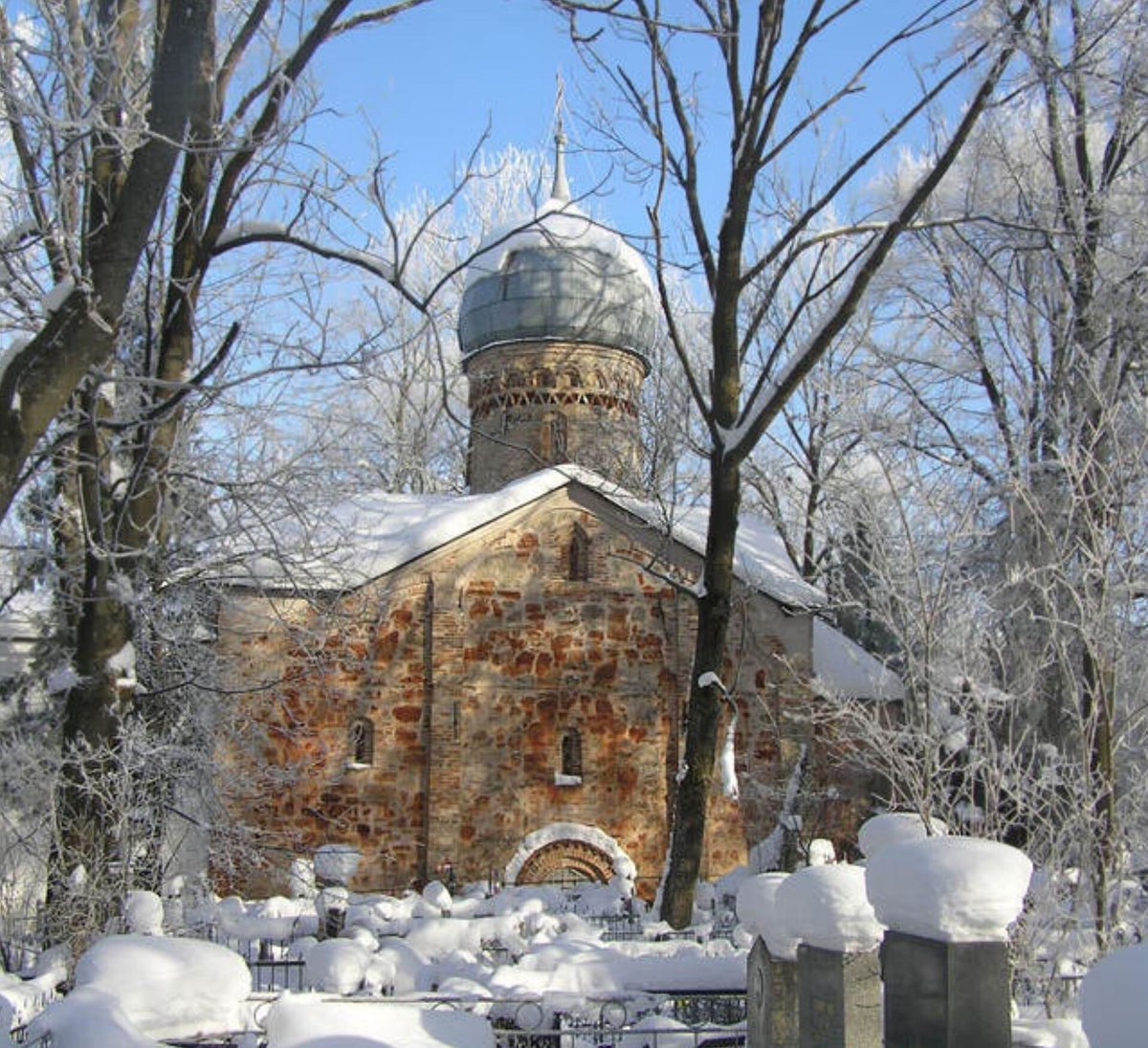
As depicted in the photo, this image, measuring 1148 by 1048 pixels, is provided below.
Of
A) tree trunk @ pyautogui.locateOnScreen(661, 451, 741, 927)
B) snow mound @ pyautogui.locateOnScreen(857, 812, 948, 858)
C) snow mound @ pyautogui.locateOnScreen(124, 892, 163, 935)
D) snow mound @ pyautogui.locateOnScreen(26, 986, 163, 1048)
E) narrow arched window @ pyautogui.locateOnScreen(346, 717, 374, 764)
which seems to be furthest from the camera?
narrow arched window @ pyautogui.locateOnScreen(346, 717, 374, 764)

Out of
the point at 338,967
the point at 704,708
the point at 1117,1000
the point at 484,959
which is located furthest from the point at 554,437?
the point at 1117,1000

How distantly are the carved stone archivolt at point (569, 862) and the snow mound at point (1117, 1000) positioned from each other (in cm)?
1240

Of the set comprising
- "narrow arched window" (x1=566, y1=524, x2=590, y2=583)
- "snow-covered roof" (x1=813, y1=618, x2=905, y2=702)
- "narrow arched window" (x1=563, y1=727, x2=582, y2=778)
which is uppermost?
"narrow arched window" (x1=566, y1=524, x2=590, y2=583)

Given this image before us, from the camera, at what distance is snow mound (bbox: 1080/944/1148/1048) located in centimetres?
321

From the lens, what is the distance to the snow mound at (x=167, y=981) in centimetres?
530

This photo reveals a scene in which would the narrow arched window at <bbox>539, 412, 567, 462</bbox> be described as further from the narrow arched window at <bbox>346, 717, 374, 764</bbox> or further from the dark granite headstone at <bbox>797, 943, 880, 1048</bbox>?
the dark granite headstone at <bbox>797, 943, 880, 1048</bbox>

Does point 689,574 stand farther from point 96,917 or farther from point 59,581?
point 96,917

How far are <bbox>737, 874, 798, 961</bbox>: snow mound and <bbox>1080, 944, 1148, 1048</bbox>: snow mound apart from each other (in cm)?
211

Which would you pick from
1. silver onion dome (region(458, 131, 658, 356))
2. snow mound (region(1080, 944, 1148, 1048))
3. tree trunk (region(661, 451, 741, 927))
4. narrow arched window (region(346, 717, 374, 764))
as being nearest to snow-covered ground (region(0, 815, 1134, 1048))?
snow mound (region(1080, 944, 1148, 1048))

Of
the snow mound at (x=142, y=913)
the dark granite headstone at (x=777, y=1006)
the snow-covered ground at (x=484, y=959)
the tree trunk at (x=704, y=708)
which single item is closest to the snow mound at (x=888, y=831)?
the snow-covered ground at (x=484, y=959)

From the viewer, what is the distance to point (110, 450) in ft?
25.7

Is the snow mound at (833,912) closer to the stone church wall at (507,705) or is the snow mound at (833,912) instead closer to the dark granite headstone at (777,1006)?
the dark granite headstone at (777,1006)

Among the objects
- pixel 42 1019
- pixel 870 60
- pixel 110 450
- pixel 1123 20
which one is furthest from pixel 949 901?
pixel 1123 20

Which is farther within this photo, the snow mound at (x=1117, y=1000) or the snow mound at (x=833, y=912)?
the snow mound at (x=833, y=912)
